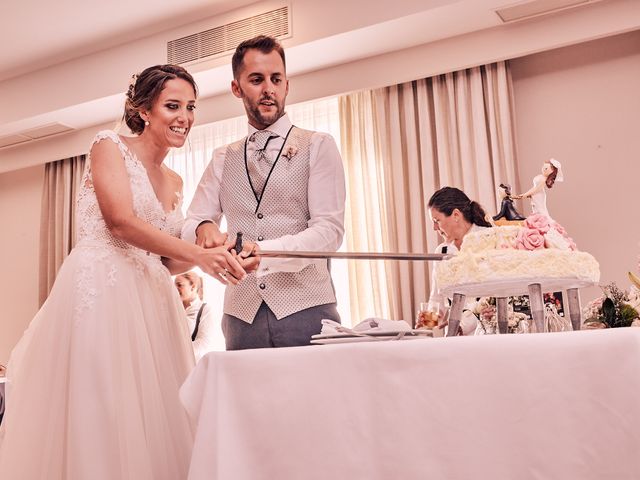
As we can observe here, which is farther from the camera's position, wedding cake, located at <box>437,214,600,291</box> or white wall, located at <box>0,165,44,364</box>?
white wall, located at <box>0,165,44,364</box>

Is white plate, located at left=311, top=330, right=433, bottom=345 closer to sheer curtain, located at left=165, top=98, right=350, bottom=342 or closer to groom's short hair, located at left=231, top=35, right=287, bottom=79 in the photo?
groom's short hair, located at left=231, top=35, right=287, bottom=79

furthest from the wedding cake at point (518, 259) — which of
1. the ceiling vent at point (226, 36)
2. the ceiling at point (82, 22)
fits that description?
the ceiling at point (82, 22)

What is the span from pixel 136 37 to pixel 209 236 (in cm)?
387

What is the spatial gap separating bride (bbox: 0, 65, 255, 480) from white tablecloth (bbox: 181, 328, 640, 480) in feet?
1.93

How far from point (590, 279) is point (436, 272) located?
0.31 m

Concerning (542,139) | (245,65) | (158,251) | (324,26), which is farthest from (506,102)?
(158,251)

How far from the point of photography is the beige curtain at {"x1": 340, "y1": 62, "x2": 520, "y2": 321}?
461 cm

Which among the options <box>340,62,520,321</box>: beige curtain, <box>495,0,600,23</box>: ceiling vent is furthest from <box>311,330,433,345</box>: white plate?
<box>495,0,600,23</box>: ceiling vent

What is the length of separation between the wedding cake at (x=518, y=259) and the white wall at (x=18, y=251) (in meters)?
5.75

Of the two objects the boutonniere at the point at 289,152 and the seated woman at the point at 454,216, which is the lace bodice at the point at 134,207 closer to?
the boutonniere at the point at 289,152

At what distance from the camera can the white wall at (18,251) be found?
21.5ft

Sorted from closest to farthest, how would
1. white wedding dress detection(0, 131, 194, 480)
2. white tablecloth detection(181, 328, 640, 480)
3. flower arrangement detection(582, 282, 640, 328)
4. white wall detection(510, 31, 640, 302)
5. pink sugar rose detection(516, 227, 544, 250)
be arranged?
white tablecloth detection(181, 328, 640, 480) → pink sugar rose detection(516, 227, 544, 250) → white wedding dress detection(0, 131, 194, 480) → flower arrangement detection(582, 282, 640, 328) → white wall detection(510, 31, 640, 302)

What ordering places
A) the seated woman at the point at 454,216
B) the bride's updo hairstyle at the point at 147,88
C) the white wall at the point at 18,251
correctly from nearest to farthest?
the bride's updo hairstyle at the point at 147,88 → the seated woman at the point at 454,216 → the white wall at the point at 18,251

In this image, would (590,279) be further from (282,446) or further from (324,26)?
(324,26)
